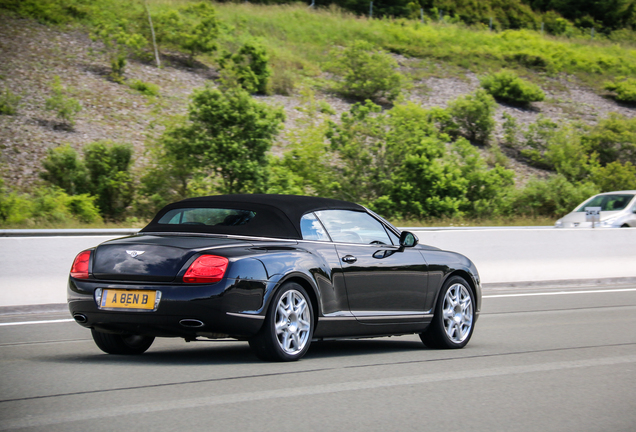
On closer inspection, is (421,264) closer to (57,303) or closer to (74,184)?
(57,303)

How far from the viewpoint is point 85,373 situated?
6.24 metres

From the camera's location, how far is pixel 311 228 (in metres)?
7.17

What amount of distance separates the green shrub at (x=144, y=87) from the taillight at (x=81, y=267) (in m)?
28.1

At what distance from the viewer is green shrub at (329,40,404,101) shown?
39.2 metres

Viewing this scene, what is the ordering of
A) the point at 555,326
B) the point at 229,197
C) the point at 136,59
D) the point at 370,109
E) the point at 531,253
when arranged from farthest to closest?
the point at 136,59, the point at 370,109, the point at 531,253, the point at 555,326, the point at 229,197

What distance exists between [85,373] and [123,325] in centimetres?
45

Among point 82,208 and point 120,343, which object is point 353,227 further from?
point 82,208

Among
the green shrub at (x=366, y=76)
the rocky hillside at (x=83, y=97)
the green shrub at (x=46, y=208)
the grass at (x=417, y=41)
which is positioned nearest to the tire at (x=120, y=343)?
the green shrub at (x=46, y=208)

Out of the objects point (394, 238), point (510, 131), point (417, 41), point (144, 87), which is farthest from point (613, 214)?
point (417, 41)

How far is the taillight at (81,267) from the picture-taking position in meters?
6.63

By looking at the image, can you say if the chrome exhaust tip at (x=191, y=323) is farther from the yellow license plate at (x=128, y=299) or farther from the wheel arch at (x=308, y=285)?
the wheel arch at (x=308, y=285)

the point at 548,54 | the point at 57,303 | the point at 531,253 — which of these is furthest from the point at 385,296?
the point at 548,54

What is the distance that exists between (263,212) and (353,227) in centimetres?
97

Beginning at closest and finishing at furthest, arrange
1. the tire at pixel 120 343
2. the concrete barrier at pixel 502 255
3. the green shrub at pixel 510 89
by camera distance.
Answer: the tire at pixel 120 343 < the concrete barrier at pixel 502 255 < the green shrub at pixel 510 89
